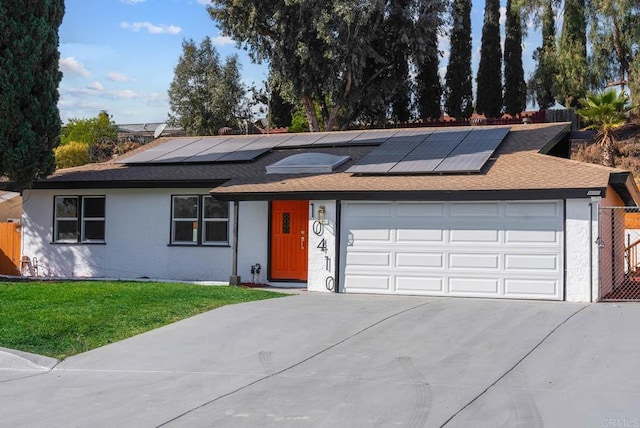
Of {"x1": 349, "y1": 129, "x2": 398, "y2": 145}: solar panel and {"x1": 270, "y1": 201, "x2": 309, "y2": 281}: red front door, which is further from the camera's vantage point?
{"x1": 349, "y1": 129, "x2": 398, "y2": 145}: solar panel

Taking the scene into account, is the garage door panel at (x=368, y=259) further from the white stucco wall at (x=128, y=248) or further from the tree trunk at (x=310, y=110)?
the tree trunk at (x=310, y=110)

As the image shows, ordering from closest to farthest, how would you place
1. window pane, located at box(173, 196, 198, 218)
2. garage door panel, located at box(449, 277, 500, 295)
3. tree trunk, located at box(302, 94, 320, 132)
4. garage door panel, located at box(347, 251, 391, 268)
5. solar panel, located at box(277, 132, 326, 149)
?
garage door panel, located at box(449, 277, 500, 295) < garage door panel, located at box(347, 251, 391, 268) < window pane, located at box(173, 196, 198, 218) < solar panel, located at box(277, 132, 326, 149) < tree trunk, located at box(302, 94, 320, 132)

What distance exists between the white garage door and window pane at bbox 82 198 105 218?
782 cm

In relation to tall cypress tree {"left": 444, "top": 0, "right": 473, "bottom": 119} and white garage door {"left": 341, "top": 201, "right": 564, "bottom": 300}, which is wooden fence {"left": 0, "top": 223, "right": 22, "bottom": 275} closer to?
white garage door {"left": 341, "top": 201, "right": 564, "bottom": 300}

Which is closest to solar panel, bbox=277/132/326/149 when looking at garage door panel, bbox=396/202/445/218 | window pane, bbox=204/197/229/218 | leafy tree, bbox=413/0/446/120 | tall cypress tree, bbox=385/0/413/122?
window pane, bbox=204/197/229/218

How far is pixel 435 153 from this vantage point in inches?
721

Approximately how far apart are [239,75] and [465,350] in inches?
1290

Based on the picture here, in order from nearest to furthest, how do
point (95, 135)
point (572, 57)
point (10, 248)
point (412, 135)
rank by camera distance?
point (412, 135)
point (10, 248)
point (572, 57)
point (95, 135)

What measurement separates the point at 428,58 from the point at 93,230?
2207cm

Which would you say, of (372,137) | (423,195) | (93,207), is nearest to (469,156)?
(423,195)

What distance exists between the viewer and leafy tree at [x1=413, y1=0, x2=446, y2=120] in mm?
35031

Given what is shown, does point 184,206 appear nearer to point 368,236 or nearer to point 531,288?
point 368,236

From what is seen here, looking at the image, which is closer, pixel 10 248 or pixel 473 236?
pixel 473 236

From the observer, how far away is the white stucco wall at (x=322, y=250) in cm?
1672
